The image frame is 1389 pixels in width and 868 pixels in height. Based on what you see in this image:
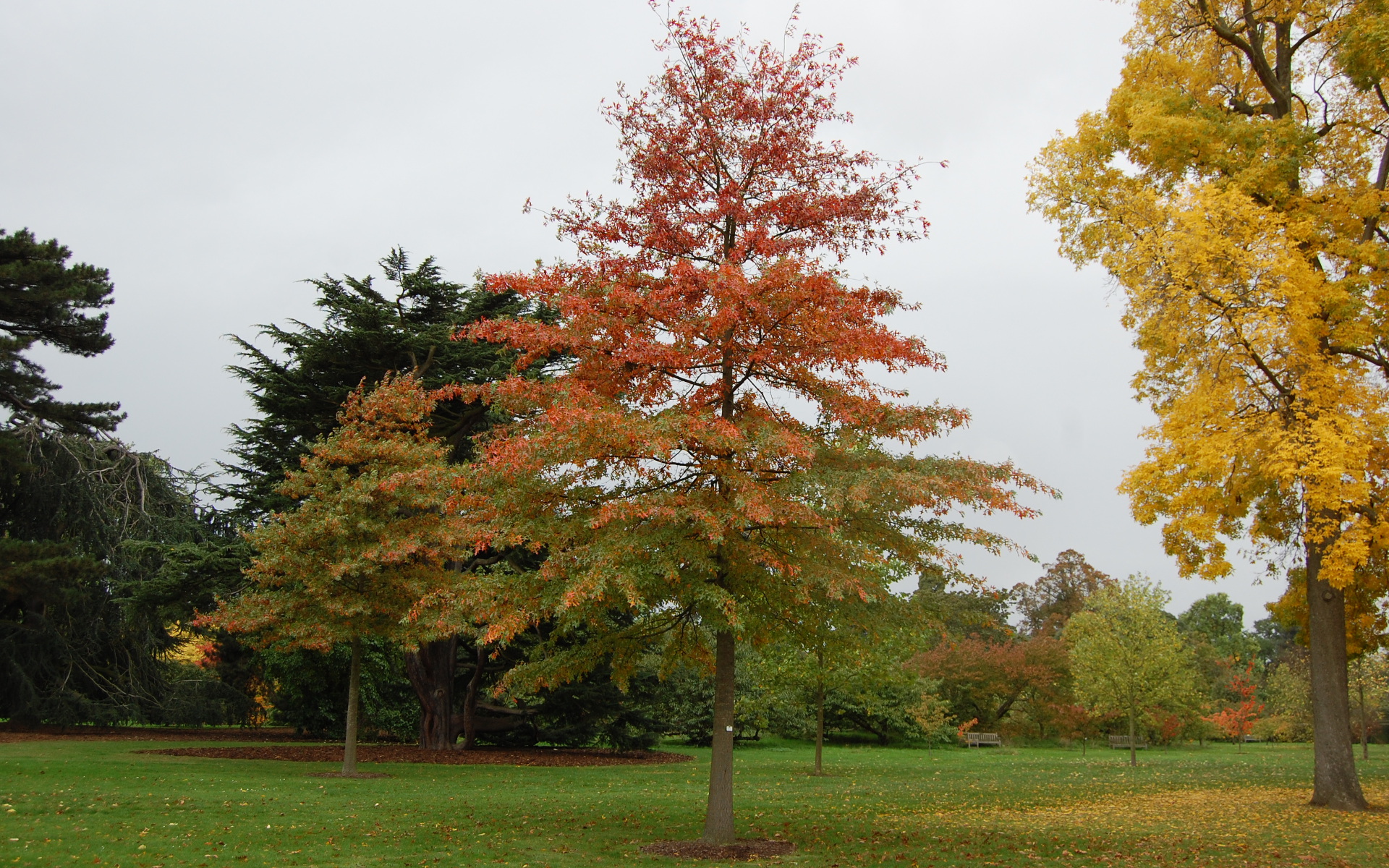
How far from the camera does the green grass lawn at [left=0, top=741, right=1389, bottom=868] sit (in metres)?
9.52

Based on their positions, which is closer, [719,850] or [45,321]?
[719,850]

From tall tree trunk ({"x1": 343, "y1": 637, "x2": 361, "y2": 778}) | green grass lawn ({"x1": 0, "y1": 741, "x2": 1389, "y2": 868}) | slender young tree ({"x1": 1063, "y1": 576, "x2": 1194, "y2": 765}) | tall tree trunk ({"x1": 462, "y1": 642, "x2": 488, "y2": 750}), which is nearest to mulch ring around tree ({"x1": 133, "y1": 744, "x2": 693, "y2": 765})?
tall tree trunk ({"x1": 462, "y1": 642, "x2": 488, "y2": 750})

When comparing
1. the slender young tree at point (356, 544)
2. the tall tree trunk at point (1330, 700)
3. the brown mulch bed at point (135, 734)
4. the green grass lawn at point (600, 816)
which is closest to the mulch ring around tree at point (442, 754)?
the green grass lawn at point (600, 816)

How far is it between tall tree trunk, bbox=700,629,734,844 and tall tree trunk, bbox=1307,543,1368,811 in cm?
985

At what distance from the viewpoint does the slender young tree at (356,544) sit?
55.3 feet

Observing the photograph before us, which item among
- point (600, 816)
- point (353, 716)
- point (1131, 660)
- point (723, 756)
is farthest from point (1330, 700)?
point (353, 716)

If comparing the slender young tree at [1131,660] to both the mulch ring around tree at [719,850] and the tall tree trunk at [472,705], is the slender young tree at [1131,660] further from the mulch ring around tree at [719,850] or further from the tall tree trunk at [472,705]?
the mulch ring around tree at [719,850]

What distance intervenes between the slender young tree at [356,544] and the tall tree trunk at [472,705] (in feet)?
24.3

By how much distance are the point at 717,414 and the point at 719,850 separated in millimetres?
4974

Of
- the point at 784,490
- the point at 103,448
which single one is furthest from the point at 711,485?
the point at 103,448

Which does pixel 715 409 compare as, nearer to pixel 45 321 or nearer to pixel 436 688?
pixel 436 688

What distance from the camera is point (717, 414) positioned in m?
11.0

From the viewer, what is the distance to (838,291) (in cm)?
973

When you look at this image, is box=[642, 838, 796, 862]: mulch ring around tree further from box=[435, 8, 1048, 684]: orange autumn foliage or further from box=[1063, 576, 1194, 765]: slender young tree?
box=[1063, 576, 1194, 765]: slender young tree
